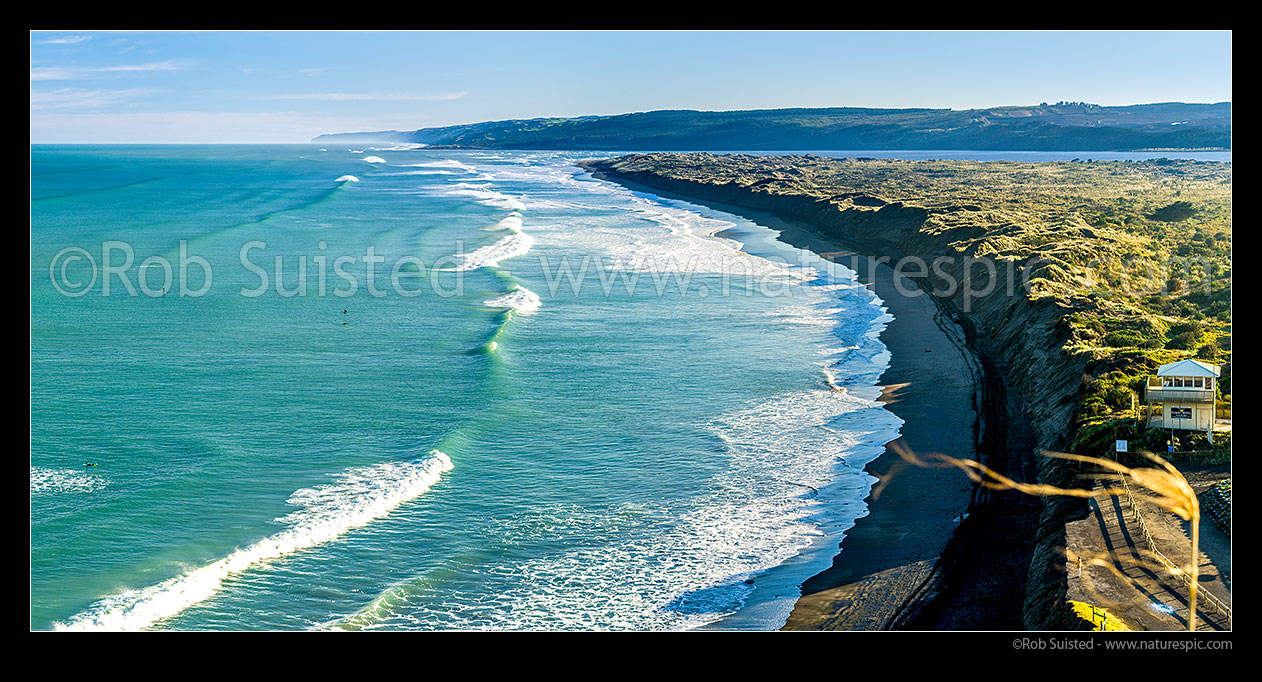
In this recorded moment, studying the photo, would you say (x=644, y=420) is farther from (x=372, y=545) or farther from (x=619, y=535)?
(x=372, y=545)

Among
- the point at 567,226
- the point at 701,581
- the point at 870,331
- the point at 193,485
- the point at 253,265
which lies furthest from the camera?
the point at 567,226

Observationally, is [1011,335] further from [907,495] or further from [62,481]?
[62,481]

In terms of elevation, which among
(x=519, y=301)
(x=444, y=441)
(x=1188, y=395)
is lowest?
(x=444, y=441)

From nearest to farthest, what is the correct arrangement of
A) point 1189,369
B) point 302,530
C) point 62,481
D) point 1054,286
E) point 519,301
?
point 302,530
point 1189,369
point 62,481
point 1054,286
point 519,301

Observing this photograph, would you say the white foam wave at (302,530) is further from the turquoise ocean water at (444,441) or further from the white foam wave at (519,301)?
the white foam wave at (519,301)

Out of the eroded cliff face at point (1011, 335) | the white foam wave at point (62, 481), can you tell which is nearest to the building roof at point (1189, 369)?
the eroded cliff face at point (1011, 335)

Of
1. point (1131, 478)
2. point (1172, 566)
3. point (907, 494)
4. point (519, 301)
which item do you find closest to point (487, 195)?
point (519, 301)

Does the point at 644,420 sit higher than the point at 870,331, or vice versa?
the point at 870,331
